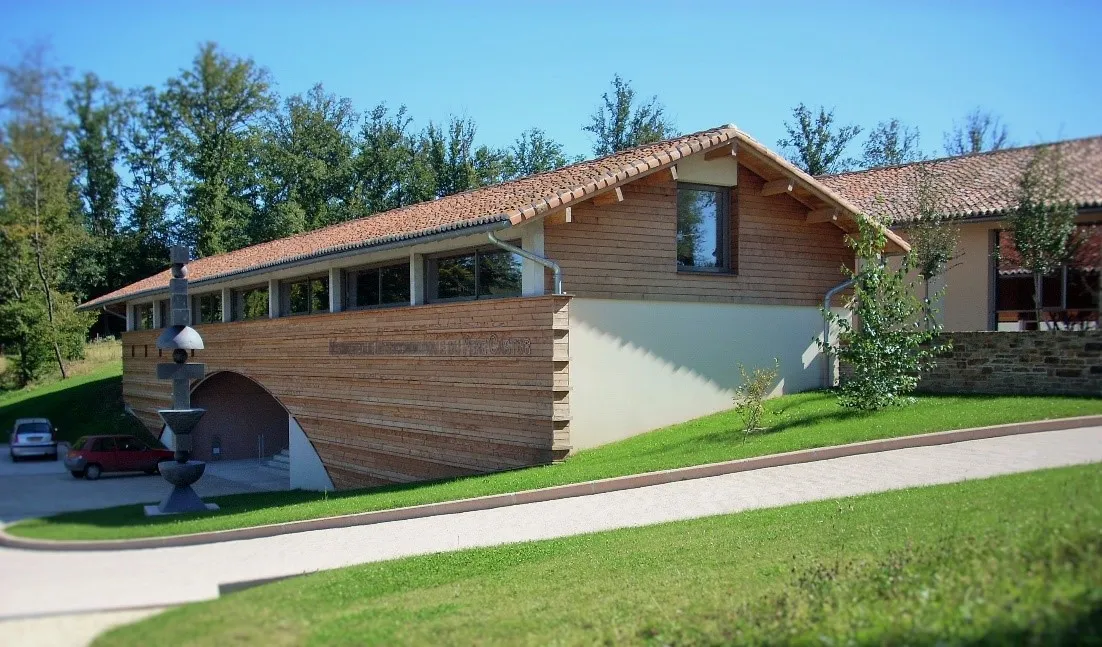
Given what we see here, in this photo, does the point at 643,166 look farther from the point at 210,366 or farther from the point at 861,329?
the point at 210,366

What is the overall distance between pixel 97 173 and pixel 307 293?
540 cm

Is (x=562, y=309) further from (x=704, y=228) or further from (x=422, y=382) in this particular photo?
(x=422, y=382)

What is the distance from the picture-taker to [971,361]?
662 inches

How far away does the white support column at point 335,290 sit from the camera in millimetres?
21281

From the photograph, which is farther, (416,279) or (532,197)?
(416,279)

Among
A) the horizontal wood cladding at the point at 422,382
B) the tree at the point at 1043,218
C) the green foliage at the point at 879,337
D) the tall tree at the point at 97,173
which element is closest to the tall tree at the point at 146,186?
the tall tree at the point at 97,173

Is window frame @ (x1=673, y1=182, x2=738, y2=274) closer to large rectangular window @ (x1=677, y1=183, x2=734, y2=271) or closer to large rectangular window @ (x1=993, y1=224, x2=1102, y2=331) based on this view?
large rectangular window @ (x1=677, y1=183, x2=734, y2=271)

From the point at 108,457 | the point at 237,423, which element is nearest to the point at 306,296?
the point at 108,457

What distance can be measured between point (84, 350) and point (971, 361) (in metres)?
39.8

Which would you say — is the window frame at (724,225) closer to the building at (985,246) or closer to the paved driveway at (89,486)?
the building at (985,246)

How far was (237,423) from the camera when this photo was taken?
29.7 meters

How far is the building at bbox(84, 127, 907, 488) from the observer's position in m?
15.6

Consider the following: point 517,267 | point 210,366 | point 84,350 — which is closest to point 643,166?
point 517,267

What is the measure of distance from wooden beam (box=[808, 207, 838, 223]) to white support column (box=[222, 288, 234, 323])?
16569 mm
